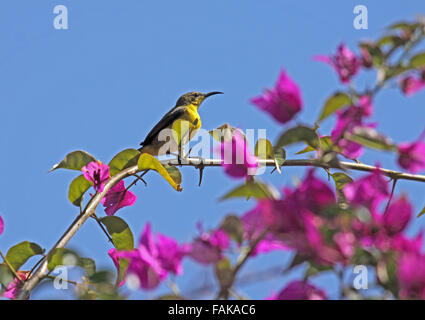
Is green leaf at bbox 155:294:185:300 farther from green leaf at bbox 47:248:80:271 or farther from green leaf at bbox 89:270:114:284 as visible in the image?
green leaf at bbox 47:248:80:271

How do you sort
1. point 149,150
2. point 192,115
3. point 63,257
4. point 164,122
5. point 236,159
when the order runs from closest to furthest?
point 236,159, point 63,257, point 149,150, point 164,122, point 192,115

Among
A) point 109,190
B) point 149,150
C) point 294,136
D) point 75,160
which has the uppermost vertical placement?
point 294,136

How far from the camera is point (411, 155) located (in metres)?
1.12

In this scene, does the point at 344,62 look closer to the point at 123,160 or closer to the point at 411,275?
the point at 411,275

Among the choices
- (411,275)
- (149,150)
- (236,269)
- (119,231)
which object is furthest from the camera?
Result: (149,150)

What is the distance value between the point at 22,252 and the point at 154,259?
2.54 ft

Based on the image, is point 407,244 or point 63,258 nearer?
point 407,244

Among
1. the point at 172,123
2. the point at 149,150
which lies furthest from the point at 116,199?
the point at 149,150

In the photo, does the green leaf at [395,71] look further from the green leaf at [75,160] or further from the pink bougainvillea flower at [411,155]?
the green leaf at [75,160]

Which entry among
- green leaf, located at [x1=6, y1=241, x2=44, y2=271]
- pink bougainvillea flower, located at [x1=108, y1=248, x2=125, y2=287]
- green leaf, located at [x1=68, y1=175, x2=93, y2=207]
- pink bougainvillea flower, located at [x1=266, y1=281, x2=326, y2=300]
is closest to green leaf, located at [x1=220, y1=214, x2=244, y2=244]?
pink bougainvillea flower, located at [x1=266, y1=281, x2=326, y2=300]

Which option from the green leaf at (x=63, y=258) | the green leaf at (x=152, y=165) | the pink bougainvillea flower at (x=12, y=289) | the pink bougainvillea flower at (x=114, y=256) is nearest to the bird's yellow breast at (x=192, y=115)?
the green leaf at (x=152, y=165)

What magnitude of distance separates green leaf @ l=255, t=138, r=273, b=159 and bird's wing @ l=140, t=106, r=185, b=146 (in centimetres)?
333

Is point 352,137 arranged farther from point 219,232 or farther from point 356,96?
point 219,232
